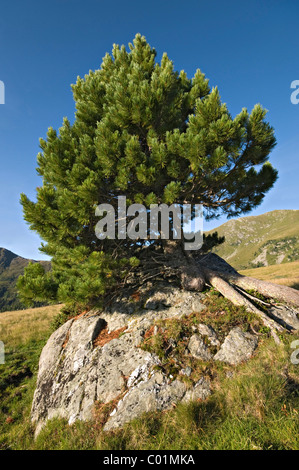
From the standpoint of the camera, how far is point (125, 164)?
657 cm

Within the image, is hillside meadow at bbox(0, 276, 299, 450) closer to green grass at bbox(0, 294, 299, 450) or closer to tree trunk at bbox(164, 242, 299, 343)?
green grass at bbox(0, 294, 299, 450)

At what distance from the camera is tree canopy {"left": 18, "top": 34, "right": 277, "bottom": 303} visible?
6.21 meters

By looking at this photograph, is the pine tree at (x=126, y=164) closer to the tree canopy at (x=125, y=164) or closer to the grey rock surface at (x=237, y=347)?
the tree canopy at (x=125, y=164)

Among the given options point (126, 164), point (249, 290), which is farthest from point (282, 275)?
point (126, 164)

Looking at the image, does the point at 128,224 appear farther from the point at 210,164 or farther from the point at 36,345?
the point at 36,345

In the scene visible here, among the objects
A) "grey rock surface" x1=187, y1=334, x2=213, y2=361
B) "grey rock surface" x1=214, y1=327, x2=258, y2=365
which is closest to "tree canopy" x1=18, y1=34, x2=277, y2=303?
"grey rock surface" x1=187, y1=334, x2=213, y2=361

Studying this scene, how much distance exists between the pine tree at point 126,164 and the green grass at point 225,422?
3.29 metres

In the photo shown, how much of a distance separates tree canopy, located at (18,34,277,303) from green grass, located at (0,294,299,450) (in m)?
3.27

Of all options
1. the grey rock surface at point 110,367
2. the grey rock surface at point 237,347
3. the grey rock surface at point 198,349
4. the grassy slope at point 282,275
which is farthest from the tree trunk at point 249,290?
the grassy slope at point 282,275

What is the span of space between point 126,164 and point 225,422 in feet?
22.3

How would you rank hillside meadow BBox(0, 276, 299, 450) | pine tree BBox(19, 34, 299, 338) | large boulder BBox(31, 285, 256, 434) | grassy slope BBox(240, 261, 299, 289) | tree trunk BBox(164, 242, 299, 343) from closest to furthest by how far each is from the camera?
1. hillside meadow BBox(0, 276, 299, 450)
2. large boulder BBox(31, 285, 256, 434)
3. pine tree BBox(19, 34, 299, 338)
4. tree trunk BBox(164, 242, 299, 343)
5. grassy slope BBox(240, 261, 299, 289)

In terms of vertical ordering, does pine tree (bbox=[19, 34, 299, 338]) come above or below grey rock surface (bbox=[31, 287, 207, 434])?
above
